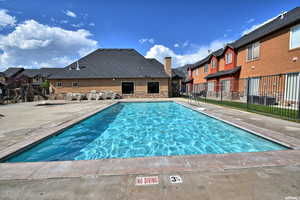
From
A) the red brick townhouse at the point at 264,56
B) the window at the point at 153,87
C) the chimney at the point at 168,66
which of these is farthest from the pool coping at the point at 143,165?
the chimney at the point at 168,66

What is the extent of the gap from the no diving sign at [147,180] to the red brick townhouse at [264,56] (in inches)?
311

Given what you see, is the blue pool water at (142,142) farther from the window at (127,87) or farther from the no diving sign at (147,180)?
the window at (127,87)

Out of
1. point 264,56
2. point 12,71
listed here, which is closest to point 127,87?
point 264,56

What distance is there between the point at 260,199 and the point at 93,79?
21.1 m

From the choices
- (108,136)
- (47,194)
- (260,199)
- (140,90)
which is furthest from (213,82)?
(47,194)

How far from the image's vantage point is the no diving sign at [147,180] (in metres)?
2.08

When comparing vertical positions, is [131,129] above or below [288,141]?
below

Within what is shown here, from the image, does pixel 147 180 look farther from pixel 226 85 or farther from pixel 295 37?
pixel 226 85

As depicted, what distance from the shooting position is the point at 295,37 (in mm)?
9938

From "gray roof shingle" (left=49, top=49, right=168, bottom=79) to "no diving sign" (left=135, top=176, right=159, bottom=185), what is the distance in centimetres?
1829

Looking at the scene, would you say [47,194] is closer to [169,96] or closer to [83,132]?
[83,132]

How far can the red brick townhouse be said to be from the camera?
10.0 meters

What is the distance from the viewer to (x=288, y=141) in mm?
3652

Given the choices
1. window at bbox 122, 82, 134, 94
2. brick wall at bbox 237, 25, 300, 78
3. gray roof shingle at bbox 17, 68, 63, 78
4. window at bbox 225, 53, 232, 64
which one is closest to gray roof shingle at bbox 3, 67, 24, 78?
gray roof shingle at bbox 17, 68, 63, 78
